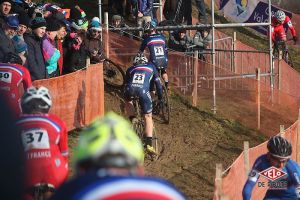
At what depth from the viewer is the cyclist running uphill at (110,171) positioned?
3.29m

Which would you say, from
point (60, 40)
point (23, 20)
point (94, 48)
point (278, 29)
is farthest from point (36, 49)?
point (278, 29)

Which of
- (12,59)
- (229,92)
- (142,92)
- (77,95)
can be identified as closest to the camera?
(12,59)

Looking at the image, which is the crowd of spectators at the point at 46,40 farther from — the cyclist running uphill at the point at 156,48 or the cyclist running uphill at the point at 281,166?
the cyclist running uphill at the point at 281,166

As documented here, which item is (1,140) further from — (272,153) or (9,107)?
(272,153)

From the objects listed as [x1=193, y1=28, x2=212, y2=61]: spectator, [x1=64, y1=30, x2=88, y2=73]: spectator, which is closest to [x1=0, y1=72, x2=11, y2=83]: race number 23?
[x1=64, y1=30, x2=88, y2=73]: spectator

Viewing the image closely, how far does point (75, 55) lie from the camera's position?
49.0 ft

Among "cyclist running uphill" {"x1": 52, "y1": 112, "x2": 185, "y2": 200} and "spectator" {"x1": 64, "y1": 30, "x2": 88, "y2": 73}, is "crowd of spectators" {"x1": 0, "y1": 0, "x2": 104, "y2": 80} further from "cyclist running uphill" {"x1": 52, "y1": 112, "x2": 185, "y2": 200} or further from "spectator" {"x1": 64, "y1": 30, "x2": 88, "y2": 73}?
"cyclist running uphill" {"x1": 52, "y1": 112, "x2": 185, "y2": 200}

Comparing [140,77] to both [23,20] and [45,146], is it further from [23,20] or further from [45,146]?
[45,146]

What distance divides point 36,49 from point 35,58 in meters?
0.14

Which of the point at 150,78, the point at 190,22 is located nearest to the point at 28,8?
the point at 150,78

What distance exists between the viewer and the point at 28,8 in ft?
52.8

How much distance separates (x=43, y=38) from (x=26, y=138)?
18.6ft

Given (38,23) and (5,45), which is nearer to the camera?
(5,45)

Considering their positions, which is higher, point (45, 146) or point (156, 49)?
point (45, 146)
